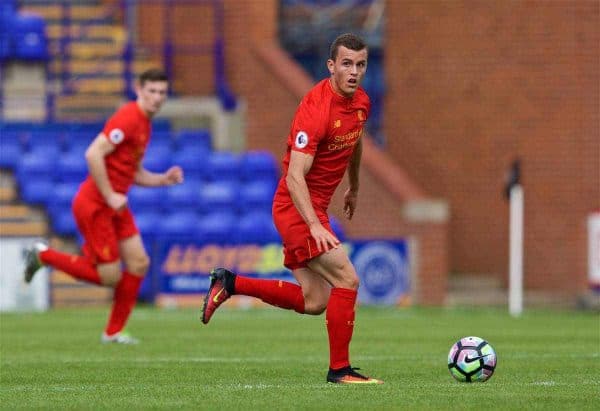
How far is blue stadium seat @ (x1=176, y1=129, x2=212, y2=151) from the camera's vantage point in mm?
21062

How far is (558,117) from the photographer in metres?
21.0

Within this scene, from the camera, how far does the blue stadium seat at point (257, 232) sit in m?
19.0

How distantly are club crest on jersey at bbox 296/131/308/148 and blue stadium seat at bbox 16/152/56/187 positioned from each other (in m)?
12.5

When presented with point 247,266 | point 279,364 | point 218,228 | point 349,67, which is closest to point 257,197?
point 218,228

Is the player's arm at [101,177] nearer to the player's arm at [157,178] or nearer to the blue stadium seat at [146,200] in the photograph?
the player's arm at [157,178]

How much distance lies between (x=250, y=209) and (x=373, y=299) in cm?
229

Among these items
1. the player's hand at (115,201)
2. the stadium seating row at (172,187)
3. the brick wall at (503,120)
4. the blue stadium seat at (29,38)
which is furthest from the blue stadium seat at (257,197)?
the player's hand at (115,201)

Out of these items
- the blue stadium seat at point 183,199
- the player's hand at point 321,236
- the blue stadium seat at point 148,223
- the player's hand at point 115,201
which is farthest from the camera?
Answer: the blue stadium seat at point 183,199

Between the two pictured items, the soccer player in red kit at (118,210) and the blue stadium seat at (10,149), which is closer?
the soccer player in red kit at (118,210)

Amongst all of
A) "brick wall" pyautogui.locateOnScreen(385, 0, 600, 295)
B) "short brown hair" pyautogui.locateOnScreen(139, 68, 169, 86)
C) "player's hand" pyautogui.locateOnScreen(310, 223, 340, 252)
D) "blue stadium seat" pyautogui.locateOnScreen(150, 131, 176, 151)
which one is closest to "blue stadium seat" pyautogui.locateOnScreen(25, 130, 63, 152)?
"blue stadium seat" pyautogui.locateOnScreen(150, 131, 176, 151)

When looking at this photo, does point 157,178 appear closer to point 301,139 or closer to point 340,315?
point 301,139

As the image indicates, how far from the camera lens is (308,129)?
324 inches

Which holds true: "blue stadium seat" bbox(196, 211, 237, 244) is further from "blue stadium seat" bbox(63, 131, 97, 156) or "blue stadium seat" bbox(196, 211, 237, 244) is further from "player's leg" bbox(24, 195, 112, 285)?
"player's leg" bbox(24, 195, 112, 285)

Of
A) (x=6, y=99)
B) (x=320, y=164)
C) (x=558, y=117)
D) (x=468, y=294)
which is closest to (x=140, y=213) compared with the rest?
(x=6, y=99)
